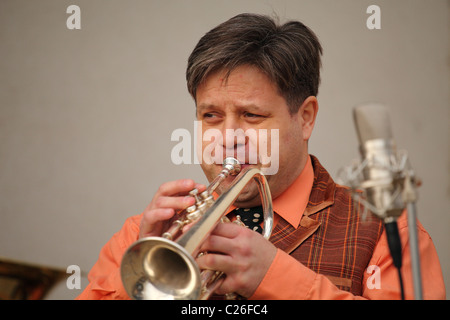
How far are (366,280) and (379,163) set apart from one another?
0.69m

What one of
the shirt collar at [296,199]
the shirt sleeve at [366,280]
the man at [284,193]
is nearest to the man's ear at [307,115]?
the man at [284,193]

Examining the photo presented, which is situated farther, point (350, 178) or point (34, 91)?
point (34, 91)

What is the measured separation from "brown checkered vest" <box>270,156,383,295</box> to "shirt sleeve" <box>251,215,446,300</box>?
A: 0.04 metres

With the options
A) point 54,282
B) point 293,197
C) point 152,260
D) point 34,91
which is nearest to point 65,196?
point 34,91

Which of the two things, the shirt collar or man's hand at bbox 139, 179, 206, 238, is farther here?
the shirt collar

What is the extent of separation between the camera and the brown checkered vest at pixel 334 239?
4.39 feet

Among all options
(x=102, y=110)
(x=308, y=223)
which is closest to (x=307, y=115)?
(x=308, y=223)

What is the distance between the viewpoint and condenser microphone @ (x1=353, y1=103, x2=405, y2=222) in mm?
744

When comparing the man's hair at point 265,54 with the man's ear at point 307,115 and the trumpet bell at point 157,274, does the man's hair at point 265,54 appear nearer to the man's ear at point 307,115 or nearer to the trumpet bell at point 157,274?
the man's ear at point 307,115

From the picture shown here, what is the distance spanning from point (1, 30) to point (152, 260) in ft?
6.85

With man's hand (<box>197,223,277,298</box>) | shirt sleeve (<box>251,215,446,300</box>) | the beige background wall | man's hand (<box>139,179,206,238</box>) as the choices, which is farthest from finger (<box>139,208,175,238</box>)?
the beige background wall

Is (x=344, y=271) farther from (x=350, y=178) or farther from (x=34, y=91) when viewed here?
(x=34, y=91)

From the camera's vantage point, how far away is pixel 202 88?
1526mm

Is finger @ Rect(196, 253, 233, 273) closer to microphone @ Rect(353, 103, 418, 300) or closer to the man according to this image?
the man
